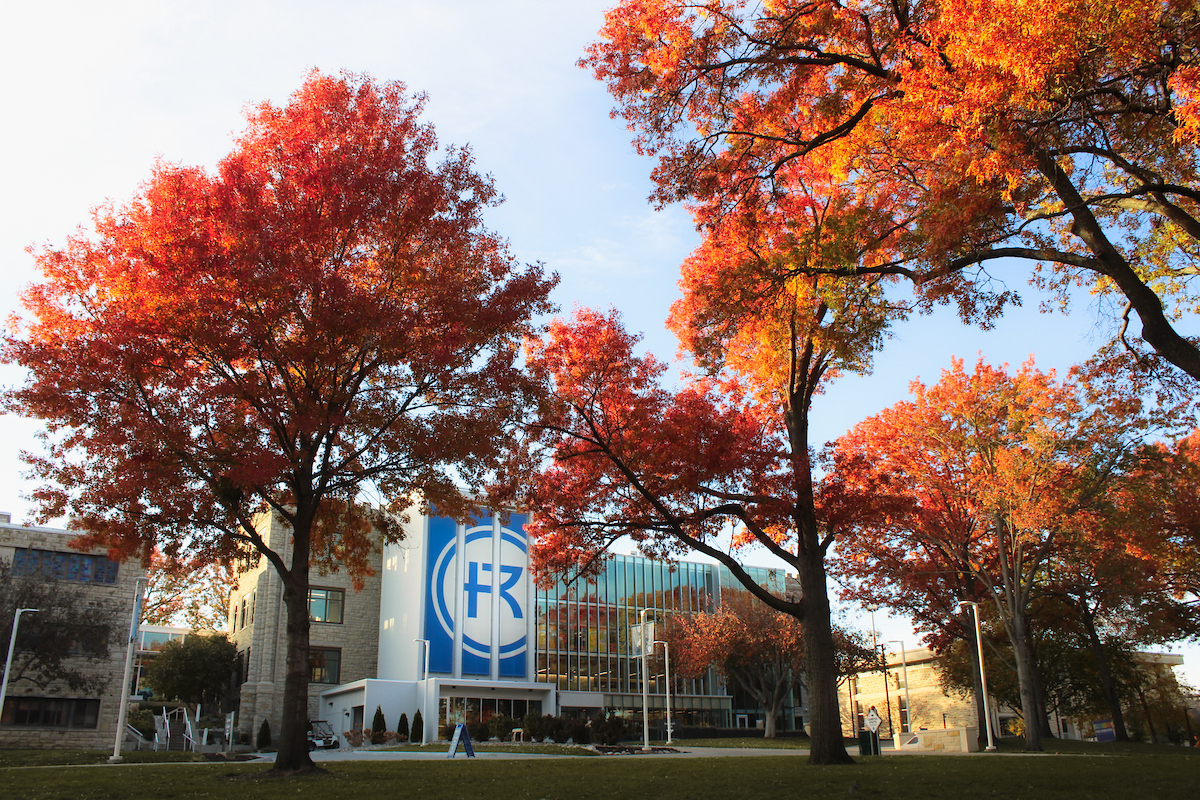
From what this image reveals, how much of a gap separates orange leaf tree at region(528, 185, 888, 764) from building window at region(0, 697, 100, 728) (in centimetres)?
3230

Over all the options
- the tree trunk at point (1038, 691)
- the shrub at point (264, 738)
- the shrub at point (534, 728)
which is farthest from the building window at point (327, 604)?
the tree trunk at point (1038, 691)

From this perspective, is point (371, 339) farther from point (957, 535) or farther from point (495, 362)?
point (957, 535)

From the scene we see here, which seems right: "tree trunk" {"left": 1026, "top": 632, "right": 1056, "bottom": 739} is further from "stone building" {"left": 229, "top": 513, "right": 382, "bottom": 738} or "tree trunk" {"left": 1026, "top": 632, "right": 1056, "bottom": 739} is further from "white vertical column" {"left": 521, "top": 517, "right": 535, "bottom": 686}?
"stone building" {"left": 229, "top": 513, "right": 382, "bottom": 738}

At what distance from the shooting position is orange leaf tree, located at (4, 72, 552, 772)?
13359mm

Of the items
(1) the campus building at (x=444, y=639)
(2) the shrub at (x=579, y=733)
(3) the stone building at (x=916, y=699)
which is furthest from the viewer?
(3) the stone building at (x=916, y=699)

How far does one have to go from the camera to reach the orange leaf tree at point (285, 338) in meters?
13.4

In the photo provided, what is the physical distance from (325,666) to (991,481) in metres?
37.8

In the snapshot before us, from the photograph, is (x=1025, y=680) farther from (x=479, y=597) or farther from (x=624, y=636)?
(x=624, y=636)

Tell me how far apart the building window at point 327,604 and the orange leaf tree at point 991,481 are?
99.3ft

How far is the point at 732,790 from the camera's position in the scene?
1033 centimetres

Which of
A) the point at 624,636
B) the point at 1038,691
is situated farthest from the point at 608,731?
the point at 624,636

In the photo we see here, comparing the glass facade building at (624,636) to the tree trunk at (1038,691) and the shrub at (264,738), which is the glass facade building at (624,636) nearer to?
the shrub at (264,738)

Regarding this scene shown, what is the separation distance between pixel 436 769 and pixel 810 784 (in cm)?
783

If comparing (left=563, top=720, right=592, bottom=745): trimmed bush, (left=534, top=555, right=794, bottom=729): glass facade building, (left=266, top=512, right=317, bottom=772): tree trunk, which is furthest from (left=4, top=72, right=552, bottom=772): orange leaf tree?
(left=534, top=555, right=794, bottom=729): glass facade building
